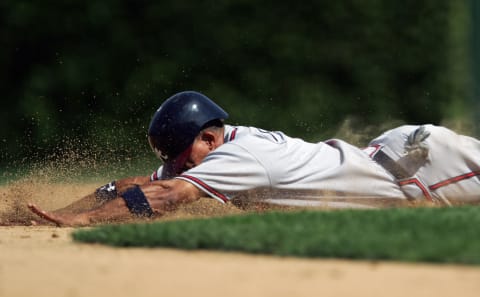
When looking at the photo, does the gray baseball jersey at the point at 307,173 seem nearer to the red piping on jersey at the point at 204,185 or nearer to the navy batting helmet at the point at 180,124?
the red piping on jersey at the point at 204,185

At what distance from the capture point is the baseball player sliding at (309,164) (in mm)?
5809

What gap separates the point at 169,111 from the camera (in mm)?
6219

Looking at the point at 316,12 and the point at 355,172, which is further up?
the point at 316,12

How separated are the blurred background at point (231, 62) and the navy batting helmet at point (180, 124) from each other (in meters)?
5.09

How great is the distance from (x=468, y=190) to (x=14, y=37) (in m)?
7.21

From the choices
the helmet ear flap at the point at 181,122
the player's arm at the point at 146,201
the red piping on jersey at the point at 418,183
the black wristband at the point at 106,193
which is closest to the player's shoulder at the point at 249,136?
the helmet ear flap at the point at 181,122

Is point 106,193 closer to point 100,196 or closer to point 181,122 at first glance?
point 100,196

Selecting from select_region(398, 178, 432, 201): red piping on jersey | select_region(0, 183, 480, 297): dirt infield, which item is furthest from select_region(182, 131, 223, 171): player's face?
select_region(0, 183, 480, 297): dirt infield

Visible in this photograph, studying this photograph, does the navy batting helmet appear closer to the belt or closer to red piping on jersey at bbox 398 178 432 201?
the belt

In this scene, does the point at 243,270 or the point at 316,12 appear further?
the point at 316,12

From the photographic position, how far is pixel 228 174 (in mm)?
5719

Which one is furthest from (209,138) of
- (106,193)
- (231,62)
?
(231,62)

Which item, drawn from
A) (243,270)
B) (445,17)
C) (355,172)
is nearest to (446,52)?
(445,17)

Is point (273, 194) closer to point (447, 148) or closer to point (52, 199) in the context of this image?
point (447, 148)
